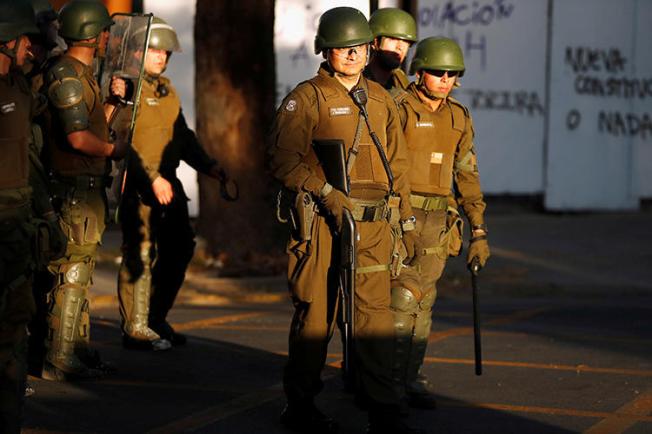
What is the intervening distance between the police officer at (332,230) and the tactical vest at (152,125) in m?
2.61

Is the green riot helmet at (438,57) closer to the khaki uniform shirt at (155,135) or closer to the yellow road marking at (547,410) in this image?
the yellow road marking at (547,410)

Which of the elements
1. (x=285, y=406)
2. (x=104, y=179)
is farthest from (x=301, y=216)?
(x=104, y=179)

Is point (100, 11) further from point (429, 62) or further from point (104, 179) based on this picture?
point (429, 62)

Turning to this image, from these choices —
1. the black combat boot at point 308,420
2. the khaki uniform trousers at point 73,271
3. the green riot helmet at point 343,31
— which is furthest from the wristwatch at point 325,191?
the khaki uniform trousers at point 73,271

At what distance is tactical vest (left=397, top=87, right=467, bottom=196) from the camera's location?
8.09m

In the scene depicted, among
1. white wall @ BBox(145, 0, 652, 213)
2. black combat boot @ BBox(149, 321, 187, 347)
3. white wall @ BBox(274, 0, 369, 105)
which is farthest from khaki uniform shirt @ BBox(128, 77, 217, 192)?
white wall @ BBox(274, 0, 369, 105)

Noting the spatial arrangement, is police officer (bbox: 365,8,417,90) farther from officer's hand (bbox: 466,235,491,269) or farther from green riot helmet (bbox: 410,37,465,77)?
officer's hand (bbox: 466,235,491,269)

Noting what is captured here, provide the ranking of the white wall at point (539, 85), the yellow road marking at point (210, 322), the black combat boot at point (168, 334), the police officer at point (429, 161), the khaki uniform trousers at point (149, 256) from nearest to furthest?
the police officer at point (429, 161) → the khaki uniform trousers at point (149, 256) → the black combat boot at point (168, 334) → the yellow road marking at point (210, 322) → the white wall at point (539, 85)

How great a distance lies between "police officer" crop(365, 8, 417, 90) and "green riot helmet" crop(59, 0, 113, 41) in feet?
5.08

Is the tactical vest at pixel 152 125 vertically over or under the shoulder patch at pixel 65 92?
under

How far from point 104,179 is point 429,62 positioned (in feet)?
6.64

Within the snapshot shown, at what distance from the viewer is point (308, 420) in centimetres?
718

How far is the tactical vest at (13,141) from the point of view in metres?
6.25

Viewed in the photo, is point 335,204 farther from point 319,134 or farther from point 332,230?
point 319,134
